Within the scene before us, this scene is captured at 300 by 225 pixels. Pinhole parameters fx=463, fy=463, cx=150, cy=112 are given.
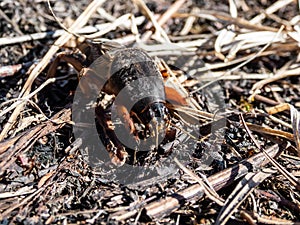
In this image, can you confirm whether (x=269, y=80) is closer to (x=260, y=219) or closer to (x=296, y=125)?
(x=296, y=125)

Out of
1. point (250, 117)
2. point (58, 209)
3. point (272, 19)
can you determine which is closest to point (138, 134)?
point (58, 209)

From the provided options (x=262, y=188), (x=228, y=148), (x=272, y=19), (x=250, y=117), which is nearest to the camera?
(x=262, y=188)

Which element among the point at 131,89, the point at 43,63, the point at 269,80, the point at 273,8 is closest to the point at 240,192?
the point at 131,89

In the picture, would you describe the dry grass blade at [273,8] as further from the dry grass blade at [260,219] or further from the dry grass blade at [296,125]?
the dry grass blade at [260,219]

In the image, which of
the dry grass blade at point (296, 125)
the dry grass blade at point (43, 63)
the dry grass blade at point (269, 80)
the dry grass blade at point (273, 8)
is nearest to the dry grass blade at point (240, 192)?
the dry grass blade at point (296, 125)

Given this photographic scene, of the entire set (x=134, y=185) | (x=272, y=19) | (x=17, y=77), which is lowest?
(x=134, y=185)

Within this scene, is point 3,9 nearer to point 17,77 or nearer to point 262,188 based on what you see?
point 17,77
